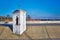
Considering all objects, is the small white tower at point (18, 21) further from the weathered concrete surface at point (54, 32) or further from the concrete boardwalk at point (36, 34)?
the weathered concrete surface at point (54, 32)

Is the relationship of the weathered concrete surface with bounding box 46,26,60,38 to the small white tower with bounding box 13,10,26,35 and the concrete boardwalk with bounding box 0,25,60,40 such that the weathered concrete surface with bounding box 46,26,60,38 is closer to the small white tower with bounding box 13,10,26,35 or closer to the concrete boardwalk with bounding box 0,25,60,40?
the concrete boardwalk with bounding box 0,25,60,40

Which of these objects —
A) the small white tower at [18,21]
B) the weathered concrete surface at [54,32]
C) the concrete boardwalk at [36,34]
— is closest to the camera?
the concrete boardwalk at [36,34]

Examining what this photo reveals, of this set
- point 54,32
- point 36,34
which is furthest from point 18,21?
point 54,32

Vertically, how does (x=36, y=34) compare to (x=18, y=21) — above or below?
below

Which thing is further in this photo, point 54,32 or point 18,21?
point 54,32

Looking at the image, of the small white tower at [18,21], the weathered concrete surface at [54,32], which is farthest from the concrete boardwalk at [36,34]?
the small white tower at [18,21]

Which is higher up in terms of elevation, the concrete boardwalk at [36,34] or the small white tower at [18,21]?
the small white tower at [18,21]

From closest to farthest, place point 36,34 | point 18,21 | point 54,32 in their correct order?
point 18,21 → point 36,34 → point 54,32

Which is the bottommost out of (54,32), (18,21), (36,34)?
(36,34)

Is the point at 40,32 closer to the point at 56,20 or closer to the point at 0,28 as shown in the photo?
the point at 0,28

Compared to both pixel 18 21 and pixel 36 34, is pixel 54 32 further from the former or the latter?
pixel 18 21

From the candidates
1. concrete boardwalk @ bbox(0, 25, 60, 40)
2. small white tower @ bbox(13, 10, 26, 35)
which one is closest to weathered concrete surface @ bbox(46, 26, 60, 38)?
concrete boardwalk @ bbox(0, 25, 60, 40)

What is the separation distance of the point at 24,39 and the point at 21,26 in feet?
4.94

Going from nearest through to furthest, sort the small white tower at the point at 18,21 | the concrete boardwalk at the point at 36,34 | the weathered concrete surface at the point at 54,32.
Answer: the concrete boardwalk at the point at 36,34 < the small white tower at the point at 18,21 < the weathered concrete surface at the point at 54,32
